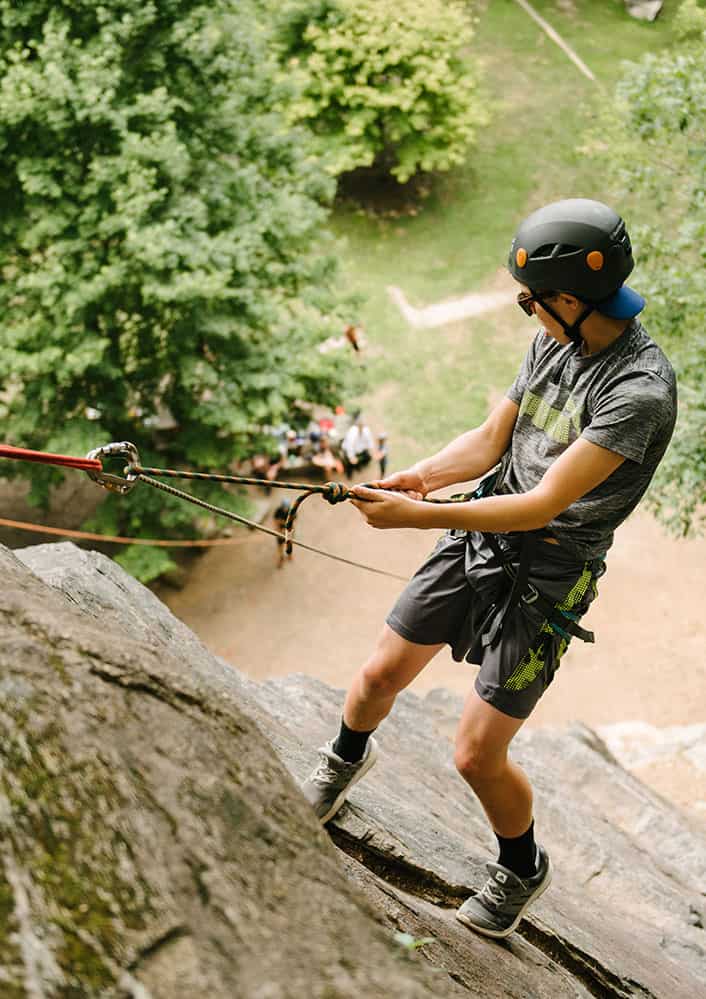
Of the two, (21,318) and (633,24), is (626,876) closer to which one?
Result: (21,318)

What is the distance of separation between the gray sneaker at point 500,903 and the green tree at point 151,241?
29.3 feet

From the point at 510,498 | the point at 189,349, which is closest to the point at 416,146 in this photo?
the point at 189,349

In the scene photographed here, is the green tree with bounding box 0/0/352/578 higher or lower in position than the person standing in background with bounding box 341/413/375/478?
higher

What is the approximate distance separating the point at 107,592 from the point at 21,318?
28.4 feet

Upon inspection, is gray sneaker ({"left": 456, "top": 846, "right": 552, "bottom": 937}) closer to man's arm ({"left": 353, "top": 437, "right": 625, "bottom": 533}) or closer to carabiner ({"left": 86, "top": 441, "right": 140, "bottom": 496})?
man's arm ({"left": 353, "top": 437, "right": 625, "bottom": 533})

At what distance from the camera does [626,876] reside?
6.08 m

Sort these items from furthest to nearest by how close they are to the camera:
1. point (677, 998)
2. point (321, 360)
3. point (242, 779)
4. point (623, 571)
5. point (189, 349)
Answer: point (623, 571) < point (321, 360) < point (189, 349) < point (677, 998) < point (242, 779)

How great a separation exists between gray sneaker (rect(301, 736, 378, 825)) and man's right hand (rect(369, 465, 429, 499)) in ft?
3.85

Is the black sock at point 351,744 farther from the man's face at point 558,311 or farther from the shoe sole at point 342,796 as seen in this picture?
the man's face at point 558,311

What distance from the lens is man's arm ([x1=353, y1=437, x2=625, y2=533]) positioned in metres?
3.09

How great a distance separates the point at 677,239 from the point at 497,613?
333 inches

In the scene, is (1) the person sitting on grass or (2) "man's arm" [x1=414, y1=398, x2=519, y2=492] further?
(2) "man's arm" [x1=414, y1=398, x2=519, y2=492]

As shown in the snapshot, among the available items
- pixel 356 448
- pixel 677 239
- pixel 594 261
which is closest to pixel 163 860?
pixel 594 261

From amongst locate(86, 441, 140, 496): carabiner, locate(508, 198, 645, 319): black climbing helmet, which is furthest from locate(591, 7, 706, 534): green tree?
locate(86, 441, 140, 496): carabiner
